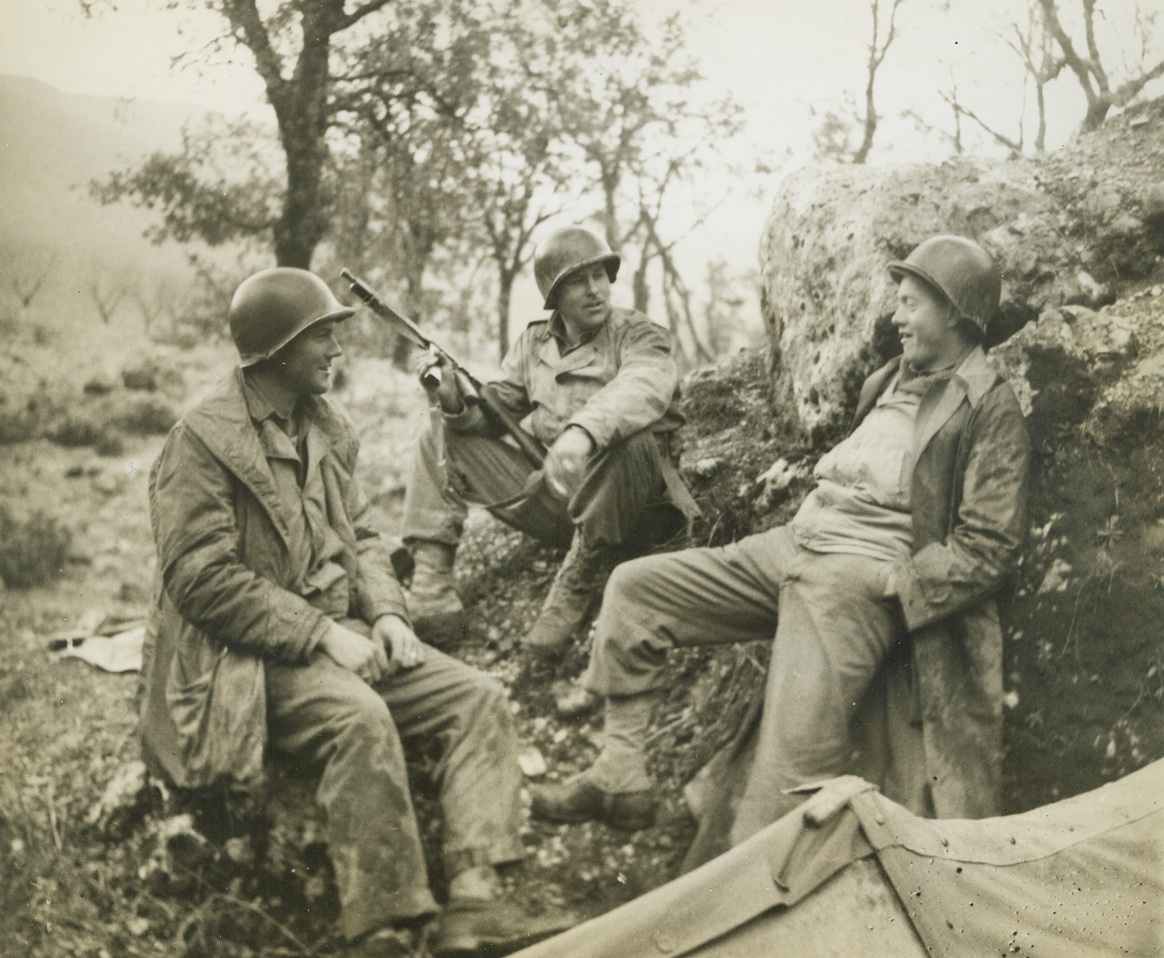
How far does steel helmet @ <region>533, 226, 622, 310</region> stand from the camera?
374cm

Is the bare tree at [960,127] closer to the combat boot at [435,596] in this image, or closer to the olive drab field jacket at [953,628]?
the olive drab field jacket at [953,628]

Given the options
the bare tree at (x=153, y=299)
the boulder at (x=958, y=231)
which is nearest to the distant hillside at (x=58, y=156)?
the bare tree at (x=153, y=299)

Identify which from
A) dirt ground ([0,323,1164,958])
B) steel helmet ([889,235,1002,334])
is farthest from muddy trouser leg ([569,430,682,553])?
steel helmet ([889,235,1002,334])

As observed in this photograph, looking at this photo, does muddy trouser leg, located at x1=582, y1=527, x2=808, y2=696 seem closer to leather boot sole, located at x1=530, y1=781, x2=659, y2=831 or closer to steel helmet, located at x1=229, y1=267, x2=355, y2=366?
leather boot sole, located at x1=530, y1=781, x2=659, y2=831

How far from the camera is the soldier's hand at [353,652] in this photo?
3336 millimetres

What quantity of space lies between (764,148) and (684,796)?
2046mm

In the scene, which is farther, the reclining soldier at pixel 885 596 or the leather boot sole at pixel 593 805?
the leather boot sole at pixel 593 805

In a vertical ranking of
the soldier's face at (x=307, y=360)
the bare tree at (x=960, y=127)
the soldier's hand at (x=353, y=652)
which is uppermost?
the bare tree at (x=960, y=127)

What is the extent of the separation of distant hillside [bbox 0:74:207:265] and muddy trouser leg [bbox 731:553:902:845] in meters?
2.42

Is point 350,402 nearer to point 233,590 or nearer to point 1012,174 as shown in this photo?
point 233,590

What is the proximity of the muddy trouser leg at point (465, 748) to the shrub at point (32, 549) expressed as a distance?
104 cm

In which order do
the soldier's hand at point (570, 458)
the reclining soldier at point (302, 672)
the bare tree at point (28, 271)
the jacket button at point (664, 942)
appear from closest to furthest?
1. the jacket button at point (664, 942)
2. the reclining soldier at point (302, 672)
3. the bare tree at point (28, 271)
4. the soldier's hand at point (570, 458)

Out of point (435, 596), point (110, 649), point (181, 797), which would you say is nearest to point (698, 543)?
point (435, 596)

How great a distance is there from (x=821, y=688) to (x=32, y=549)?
231cm
